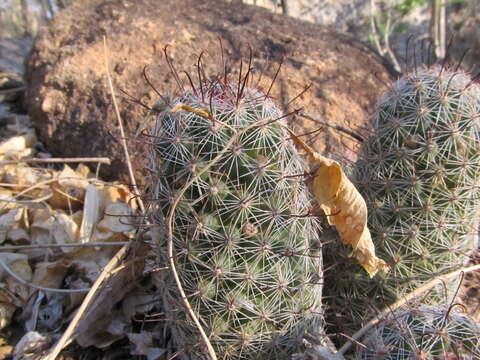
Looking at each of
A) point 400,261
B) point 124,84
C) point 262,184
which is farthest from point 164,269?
point 124,84

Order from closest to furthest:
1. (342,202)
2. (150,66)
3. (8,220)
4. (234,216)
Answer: (234,216), (342,202), (8,220), (150,66)

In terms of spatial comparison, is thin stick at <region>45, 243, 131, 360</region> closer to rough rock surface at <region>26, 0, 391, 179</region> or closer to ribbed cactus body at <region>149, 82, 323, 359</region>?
ribbed cactus body at <region>149, 82, 323, 359</region>

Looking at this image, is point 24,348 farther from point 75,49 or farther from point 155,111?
point 75,49

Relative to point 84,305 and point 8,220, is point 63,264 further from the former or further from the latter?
point 84,305

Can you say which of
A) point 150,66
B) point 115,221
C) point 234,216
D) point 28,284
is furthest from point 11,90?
point 234,216

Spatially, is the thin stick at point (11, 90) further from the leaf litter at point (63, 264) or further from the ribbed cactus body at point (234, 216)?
the ribbed cactus body at point (234, 216)
